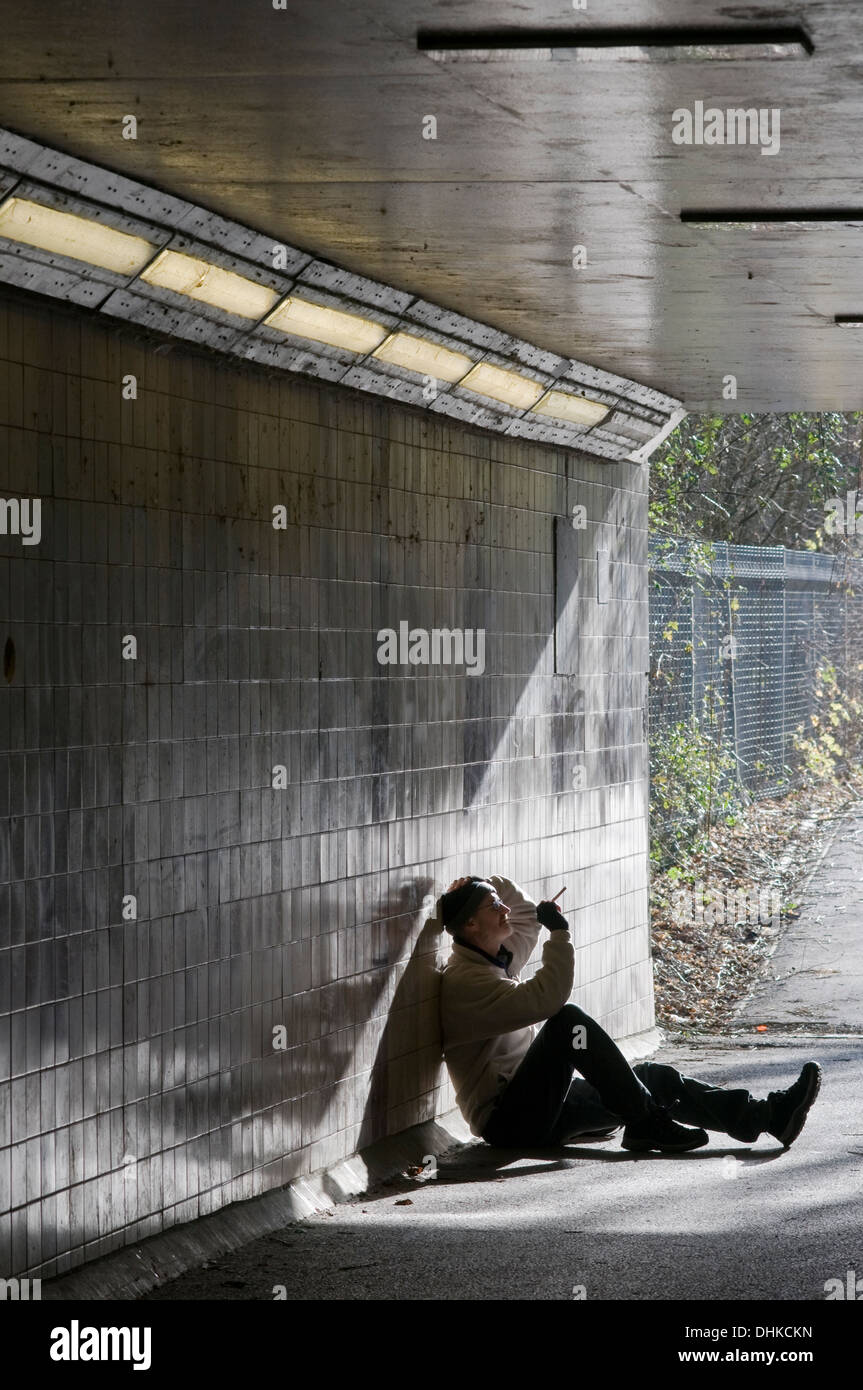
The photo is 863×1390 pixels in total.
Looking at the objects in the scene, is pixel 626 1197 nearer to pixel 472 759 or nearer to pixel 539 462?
pixel 472 759

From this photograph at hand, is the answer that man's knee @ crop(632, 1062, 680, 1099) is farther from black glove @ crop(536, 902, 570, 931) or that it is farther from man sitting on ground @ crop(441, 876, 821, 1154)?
black glove @ crop(536, 902, 570, 931)

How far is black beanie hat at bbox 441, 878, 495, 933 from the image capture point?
8234 millimetres

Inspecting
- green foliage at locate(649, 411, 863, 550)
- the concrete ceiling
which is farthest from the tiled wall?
green foliage at locate(649, 411, 863, 550)

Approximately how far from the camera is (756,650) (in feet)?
67.8

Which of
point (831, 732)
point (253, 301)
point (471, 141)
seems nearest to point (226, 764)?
point (253, 301)

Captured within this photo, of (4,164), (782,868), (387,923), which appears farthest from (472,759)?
(782,868)

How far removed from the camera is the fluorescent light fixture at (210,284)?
19.2ft

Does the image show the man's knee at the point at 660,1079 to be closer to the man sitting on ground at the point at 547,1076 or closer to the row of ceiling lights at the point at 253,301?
the man sitting on ground at the point at 547,1076

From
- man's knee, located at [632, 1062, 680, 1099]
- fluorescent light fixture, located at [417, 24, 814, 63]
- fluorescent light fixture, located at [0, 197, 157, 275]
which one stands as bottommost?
man's knee, located at [632, 1062, 680, 1099]

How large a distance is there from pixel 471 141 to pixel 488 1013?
4332 mm

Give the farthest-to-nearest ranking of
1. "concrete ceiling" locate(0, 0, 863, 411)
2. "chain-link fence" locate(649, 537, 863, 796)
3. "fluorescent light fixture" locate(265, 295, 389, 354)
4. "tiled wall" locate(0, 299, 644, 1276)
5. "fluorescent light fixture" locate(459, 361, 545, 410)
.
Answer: "chain-link fence" locate(649, 537, 863, 796) < "fluorescent light fixture" locate(459, 361, 545, 410) < "fluorescent light fixture" locate(265, 295, 389, 354) < "tiled wall" locate(0, 299, 644, 1276) < "concrete ceiling" locate(0, 0, 863, 411)

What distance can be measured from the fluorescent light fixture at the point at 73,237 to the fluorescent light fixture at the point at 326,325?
0.98 metres

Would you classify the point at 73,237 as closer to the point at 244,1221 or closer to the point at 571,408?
the point at 244,1221

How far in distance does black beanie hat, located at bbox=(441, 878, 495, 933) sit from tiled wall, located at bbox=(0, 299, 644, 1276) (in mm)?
141
